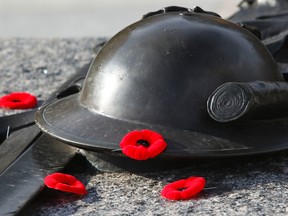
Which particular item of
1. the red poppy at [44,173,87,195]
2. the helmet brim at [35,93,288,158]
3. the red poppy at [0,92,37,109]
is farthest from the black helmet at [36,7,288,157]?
the red poppy at [0,92,37,109]

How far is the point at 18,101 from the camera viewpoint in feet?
11.3

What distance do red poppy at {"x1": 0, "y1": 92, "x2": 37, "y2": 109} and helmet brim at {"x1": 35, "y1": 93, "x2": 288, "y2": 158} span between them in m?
0.91

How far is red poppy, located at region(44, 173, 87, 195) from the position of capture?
7.36 feet

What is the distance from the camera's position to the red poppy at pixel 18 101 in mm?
3361

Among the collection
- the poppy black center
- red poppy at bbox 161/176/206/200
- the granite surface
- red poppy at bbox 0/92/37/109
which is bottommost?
red poppy at bbox 0/92/37/109

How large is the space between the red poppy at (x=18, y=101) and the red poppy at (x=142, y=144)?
116 cm

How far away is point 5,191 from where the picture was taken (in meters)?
2.24

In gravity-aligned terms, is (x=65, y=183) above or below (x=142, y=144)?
below

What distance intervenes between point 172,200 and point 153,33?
1.88 feet

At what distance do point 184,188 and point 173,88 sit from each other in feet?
1.02

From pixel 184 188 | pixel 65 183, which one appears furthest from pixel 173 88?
pixel 65 183

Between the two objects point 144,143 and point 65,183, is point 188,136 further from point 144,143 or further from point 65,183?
point 65,183

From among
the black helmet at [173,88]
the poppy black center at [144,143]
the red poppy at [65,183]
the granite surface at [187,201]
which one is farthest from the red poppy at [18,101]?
the poppy black center at [144,143]

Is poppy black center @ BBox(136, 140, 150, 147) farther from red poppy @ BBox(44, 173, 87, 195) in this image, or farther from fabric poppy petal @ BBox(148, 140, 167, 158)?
red poppy @ BBox(44, 173, 87, 195)
